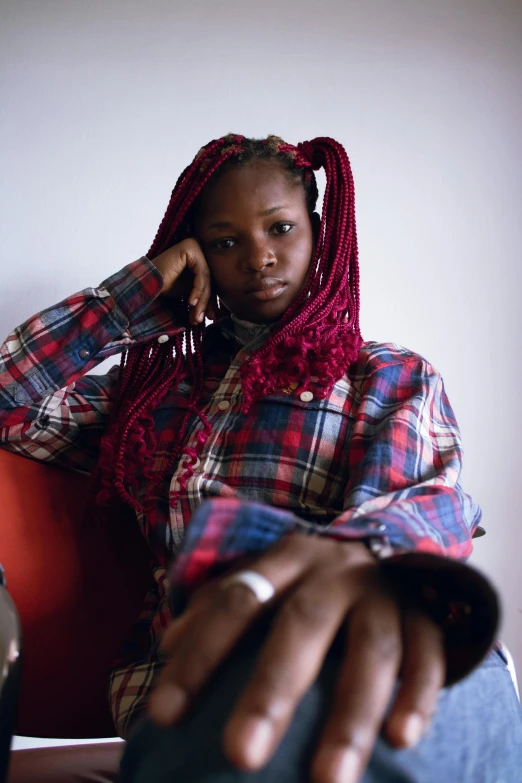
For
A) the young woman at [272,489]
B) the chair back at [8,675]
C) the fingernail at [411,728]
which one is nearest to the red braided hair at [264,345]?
the young woman at [272,489]

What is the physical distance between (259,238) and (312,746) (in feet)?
2.27

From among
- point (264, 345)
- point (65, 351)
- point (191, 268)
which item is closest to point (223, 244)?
point (191, 268)

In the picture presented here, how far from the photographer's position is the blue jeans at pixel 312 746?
0.40 m

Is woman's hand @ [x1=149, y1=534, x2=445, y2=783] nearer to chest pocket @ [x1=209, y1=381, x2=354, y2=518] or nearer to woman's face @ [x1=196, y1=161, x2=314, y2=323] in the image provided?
chest pocket @ [x1=209, y1=381, x2=354, y2=518]

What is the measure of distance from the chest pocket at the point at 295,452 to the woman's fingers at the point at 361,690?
0.39m

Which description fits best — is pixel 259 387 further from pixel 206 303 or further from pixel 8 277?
pixel 8 277

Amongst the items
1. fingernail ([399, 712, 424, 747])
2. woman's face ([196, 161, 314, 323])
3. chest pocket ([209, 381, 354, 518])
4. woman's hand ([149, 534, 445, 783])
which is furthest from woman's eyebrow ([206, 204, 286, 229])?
fingernail ([399, 712, 424, 747])

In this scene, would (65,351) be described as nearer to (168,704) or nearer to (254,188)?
(254,188)

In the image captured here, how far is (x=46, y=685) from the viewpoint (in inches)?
35.0

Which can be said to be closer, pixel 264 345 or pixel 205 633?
pixel 205 633

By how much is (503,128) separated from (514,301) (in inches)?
13.4

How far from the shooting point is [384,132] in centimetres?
135

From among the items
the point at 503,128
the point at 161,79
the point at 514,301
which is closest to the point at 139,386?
the point at 161,79

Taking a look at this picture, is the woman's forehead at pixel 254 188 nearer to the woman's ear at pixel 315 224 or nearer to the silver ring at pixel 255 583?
the woman's ear at pixel 315 224
